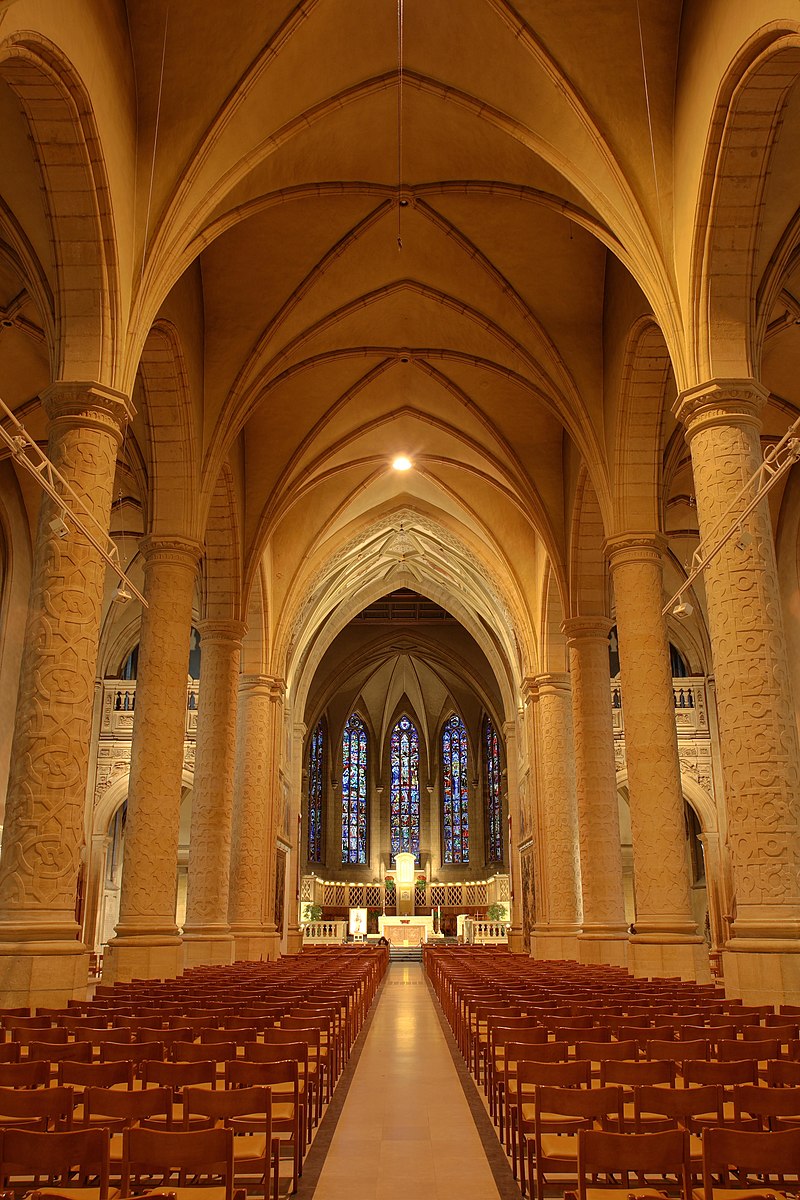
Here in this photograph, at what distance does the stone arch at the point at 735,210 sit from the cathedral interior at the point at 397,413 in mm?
42

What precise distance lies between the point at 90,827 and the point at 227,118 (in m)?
19.0

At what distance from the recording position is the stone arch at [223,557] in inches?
749

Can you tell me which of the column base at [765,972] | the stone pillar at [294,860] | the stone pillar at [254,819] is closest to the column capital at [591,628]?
the stone pillar at [254,819]

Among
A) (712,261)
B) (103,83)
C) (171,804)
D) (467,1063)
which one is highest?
(103,83)

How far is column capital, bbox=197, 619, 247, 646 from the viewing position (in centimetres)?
1866

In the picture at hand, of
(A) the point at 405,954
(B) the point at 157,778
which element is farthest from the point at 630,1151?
(A) the point at 405,954

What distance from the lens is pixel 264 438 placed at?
2052 centimetres

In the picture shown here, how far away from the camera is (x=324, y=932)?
34.0m

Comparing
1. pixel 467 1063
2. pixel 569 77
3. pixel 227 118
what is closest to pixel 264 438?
pixel 227 118

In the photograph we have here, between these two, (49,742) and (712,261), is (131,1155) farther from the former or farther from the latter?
A: (712,261)

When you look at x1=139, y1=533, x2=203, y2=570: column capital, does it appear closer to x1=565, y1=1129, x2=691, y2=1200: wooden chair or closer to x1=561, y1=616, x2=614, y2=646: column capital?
x1=561, y1=616, x2=614, y2=646: column capital

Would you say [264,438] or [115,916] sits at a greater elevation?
[264,438]

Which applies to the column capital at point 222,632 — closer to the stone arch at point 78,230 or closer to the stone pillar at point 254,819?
the stone pillar at point 254,819

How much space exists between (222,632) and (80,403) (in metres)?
8.92
